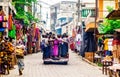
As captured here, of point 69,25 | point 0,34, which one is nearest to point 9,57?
→ point 0,34

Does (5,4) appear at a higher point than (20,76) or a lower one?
higher

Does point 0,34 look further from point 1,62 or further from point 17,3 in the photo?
point 17,3

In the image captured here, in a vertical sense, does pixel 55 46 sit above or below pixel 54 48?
above

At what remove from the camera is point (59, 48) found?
34.2 metres

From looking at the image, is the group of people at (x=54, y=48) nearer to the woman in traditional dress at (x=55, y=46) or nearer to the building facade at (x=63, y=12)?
the woman in traditional dress at (x=55, y=46)

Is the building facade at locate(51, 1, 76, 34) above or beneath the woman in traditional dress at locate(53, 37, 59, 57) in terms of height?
above

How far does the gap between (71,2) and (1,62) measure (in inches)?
4662

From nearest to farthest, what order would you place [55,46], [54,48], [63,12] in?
[54,48] < [55,46] < [63,12]

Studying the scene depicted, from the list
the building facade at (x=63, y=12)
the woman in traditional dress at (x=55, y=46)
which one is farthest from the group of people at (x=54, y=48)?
the building facade at (x=63, y=12)

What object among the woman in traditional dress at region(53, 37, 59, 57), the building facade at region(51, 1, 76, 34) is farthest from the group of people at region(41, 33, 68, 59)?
the building facade at region(51, 1, 76, 34)

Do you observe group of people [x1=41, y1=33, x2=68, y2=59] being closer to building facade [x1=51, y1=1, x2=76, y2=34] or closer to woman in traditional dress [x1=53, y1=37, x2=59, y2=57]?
woman in traditional dress [x1=53, y1=37, x2=59, y2=57]

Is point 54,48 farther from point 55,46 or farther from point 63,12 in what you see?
point 63,12

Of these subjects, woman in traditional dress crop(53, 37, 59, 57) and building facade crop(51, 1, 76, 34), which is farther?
building facade crop(51, 1, 76, 34)

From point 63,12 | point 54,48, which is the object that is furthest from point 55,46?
point 63,12
